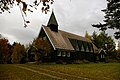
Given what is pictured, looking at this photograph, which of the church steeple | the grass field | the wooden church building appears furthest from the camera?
the church steeple

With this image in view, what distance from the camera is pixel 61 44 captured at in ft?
186

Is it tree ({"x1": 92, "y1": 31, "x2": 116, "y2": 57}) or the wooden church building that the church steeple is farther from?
tree ({"x1": 92, "y1": 31, "x2": 116, "y2": 57})

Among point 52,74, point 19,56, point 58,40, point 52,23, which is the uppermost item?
point 52,23

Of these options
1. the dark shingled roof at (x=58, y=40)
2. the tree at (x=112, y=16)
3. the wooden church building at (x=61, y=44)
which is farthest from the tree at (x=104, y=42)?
the tree at (x=112, y=16)

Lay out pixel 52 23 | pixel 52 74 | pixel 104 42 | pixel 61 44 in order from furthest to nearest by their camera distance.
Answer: pixel 104 42
pixel 52 23
pixel 61 44
pixel 52 74

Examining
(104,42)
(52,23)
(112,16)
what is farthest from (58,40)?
(104,42)

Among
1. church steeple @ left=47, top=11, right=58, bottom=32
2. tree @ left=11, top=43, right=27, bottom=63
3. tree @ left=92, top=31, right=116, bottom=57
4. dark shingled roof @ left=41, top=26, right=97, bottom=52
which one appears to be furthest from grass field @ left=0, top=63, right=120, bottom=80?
tree @ left=92, top=31, right=116, bottom=57

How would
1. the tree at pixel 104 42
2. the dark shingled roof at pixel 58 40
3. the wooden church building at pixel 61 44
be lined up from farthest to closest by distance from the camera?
the tree at pixel 104 42, the dark shingled roof at pixel 58 40, the wooden church building at pixel 61 44

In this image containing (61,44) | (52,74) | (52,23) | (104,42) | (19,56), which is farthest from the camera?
(104,42)

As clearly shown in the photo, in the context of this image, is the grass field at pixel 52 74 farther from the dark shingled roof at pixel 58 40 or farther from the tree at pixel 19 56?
the tree at pixel 19 56

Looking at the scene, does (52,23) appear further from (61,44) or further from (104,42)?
(104,42)

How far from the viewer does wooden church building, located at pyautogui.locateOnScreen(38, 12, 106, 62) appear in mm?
53906

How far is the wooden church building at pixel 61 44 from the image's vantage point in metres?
53.9

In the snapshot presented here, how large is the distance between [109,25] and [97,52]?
4344 cm
